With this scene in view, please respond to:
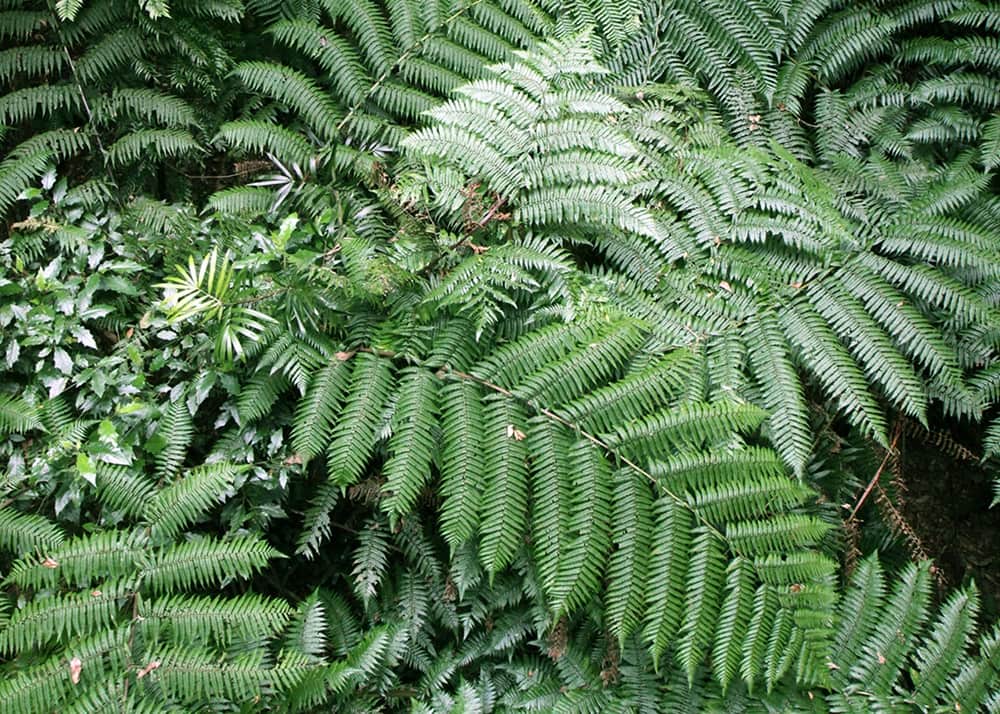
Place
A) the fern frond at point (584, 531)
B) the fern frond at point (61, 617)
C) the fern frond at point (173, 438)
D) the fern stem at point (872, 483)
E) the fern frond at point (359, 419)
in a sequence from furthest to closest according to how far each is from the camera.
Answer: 1. the fern stem at point (872, 483)
2. the fern frond at point (173, 438)
3. the fern frond at point (359, 419)
4. the fern frond at point (584, 531)
5. the fern frond at point (61, 617)

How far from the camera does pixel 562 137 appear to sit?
10.1 ft

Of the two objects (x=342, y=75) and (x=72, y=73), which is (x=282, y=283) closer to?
(x=342, y=75)

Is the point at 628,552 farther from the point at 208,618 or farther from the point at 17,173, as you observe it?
the point at 17,173

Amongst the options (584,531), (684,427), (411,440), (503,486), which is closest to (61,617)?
(411,440)

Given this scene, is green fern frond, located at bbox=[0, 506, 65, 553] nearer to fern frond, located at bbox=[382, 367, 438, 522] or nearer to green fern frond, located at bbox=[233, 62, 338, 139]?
fern frond, located at bbox=[382, 367, 438, 522]

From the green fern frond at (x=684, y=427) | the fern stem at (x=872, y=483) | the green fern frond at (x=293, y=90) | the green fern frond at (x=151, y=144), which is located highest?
the green fern frond at (x=293, y=90)

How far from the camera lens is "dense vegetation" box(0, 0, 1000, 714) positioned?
263cm

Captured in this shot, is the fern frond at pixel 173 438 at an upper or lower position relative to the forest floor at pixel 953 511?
upper

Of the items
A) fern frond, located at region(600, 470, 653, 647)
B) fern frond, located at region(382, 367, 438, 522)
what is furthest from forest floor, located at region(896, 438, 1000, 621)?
fern frond, located at region(382, 367, 438, 522)

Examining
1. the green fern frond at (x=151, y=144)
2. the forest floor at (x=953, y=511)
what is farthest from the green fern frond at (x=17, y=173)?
the forest floor at (x=953, y=511)

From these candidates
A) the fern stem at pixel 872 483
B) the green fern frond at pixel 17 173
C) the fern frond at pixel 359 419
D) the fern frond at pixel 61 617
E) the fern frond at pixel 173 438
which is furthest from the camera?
the fern stem at pixel 872 483

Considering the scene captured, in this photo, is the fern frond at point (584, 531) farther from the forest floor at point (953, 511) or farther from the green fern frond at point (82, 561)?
the forest floor at point (953, 511)

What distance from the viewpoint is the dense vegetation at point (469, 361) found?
263 centimetres

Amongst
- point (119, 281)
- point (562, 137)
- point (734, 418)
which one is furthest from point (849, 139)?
point (119, 281)
